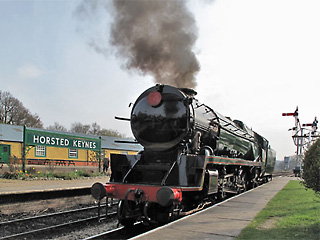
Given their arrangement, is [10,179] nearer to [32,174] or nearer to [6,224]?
[32,174]

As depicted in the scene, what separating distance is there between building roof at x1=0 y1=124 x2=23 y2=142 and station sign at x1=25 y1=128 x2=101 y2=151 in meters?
11.1

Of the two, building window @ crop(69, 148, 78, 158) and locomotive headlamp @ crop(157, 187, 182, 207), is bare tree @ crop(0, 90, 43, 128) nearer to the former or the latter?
building window @ crop(69, 148, 78, 158)

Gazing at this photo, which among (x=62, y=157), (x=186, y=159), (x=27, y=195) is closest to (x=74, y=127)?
(x=62, y=157)

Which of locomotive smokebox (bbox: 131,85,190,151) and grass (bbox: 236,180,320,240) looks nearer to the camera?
grass (bbox: 236,180,320,240)

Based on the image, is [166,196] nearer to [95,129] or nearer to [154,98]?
[154,98]

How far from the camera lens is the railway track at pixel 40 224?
6.57m

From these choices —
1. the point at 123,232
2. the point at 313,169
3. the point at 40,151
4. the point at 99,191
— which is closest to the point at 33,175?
the point at 99,191

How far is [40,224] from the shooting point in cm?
767

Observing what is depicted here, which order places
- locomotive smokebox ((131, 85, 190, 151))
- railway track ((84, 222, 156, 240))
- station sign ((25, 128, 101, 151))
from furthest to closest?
station sign ((25, 128, 101, 151)), locomotive smokebox ((131, 85, 190, 151)), railway track ((84, 222, 156, 240))

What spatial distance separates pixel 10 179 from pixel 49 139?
113 inches

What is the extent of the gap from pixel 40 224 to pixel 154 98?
436cm

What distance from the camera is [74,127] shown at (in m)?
64.9

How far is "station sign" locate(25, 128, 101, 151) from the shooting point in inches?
613

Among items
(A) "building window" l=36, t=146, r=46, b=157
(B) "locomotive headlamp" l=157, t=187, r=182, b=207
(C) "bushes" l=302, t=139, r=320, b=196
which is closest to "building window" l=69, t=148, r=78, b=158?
(A) "building window" l=36, t=146, r=46, b=157
